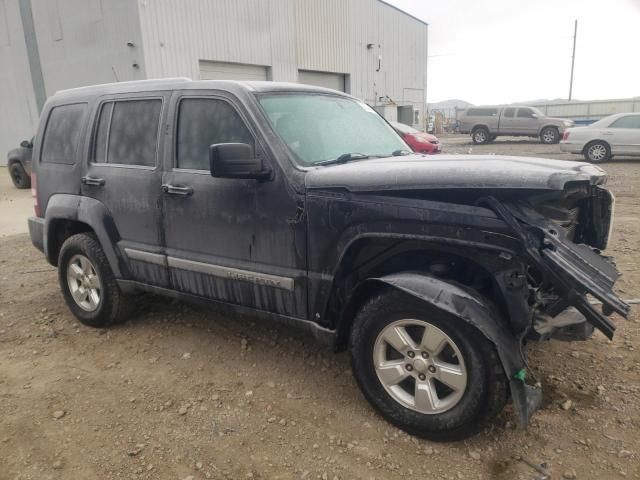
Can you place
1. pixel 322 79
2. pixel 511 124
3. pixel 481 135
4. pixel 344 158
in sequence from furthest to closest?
pixel 481 135 → pixel 511 124 → pixel 322 79 → pixel 344 158

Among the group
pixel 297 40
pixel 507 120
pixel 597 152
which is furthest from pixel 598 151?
pixel 297 40

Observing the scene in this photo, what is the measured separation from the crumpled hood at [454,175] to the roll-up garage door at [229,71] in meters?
14.9

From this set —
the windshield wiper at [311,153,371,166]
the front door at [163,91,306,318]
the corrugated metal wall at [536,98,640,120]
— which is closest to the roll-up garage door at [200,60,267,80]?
the front door at [163,91,306,318]

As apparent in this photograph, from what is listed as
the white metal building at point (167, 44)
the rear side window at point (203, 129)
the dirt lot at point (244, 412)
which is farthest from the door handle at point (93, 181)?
the white metal building at point (167, 44)

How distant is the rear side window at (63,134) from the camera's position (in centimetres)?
416

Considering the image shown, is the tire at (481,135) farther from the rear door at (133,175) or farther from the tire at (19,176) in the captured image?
the rear door at (133,175)

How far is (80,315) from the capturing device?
432 centimetres

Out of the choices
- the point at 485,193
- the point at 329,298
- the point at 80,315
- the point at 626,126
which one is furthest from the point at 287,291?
the point at 626,126

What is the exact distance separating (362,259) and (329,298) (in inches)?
11.9

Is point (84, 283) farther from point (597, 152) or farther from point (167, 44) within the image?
point (597, 152)

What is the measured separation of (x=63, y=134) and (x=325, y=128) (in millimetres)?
2400

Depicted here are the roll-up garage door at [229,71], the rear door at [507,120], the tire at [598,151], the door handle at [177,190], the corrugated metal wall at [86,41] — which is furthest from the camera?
the rear door at [507,120]

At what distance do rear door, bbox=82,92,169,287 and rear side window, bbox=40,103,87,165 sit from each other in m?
0.26

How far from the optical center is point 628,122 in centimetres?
1496
